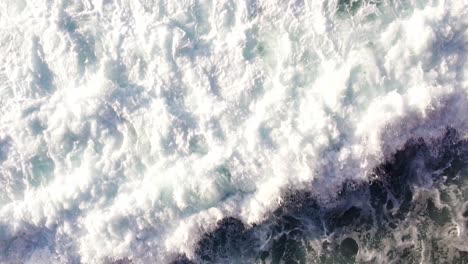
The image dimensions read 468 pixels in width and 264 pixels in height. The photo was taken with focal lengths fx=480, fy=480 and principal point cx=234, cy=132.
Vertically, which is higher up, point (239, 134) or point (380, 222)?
point (239, 134)

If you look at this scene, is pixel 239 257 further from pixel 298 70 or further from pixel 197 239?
pixel 298 70

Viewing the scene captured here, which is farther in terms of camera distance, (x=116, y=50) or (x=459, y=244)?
(x=116, y=50)

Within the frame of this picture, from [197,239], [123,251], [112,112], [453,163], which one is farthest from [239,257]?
[453,163]

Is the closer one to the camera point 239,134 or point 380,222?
point 380,222
